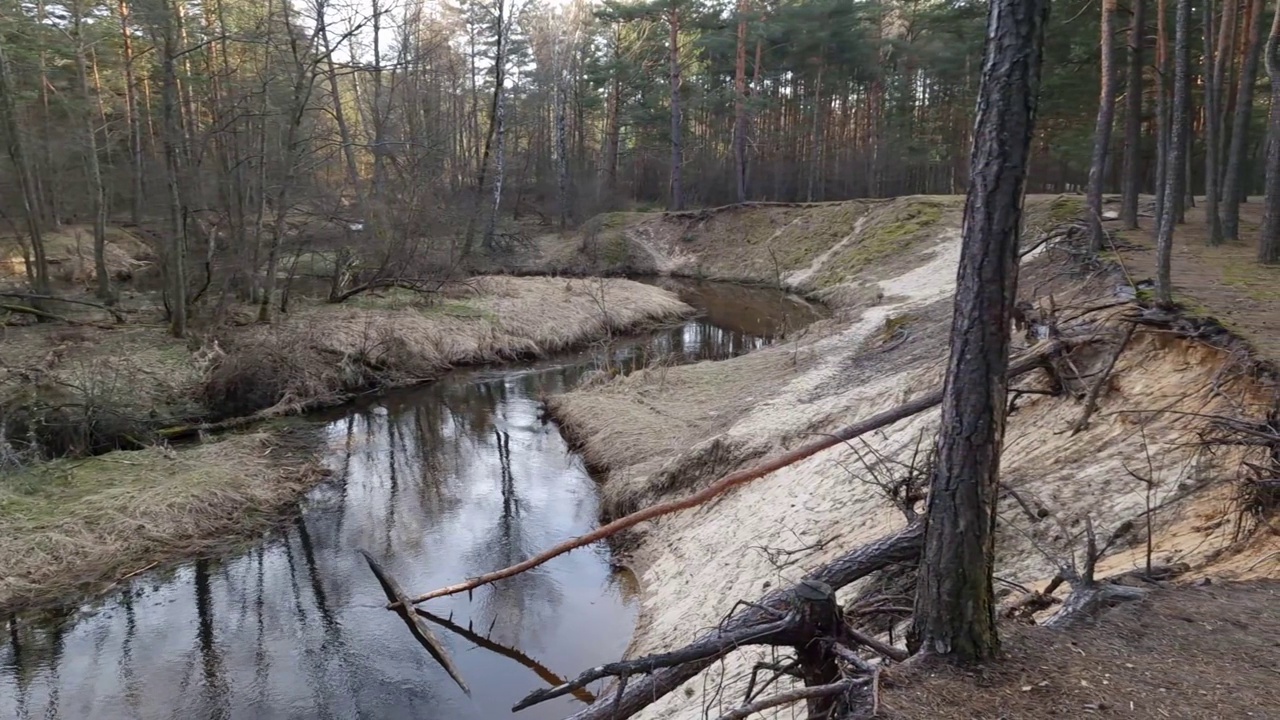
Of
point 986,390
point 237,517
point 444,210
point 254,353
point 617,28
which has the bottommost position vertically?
point 237,517

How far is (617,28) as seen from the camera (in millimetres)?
40375

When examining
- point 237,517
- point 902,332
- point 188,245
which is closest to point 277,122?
point 188,245

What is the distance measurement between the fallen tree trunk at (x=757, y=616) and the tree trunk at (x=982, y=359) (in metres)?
0.58

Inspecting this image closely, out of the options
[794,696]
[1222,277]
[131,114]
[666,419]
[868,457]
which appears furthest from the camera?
[131,114]

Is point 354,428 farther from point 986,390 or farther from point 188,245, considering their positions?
point 986,390

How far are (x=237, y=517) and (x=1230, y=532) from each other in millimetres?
9514

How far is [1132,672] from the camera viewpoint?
3.26 meters

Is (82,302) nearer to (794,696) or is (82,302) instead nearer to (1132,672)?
(794,696)

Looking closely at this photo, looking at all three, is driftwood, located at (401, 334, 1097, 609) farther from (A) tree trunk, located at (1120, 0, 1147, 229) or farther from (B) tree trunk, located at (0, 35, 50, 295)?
(B) tree trunk, located at (0, 35, 50, 295)

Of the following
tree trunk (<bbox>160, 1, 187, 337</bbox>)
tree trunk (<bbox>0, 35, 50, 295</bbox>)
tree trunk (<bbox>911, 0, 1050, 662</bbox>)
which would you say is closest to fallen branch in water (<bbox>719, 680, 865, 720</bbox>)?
tree trunk (<bbox>911, 0, 1050, 662</bbox>)

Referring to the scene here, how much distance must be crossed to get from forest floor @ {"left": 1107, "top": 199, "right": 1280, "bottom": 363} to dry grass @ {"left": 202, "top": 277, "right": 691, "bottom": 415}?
A: 1151cm

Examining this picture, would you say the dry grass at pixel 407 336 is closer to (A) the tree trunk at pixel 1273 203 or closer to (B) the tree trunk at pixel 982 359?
(B) the tree trunk at pixel 982 359

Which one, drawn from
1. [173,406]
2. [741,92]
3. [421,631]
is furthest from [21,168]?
[741,92]

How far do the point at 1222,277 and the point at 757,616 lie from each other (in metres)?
9.37
